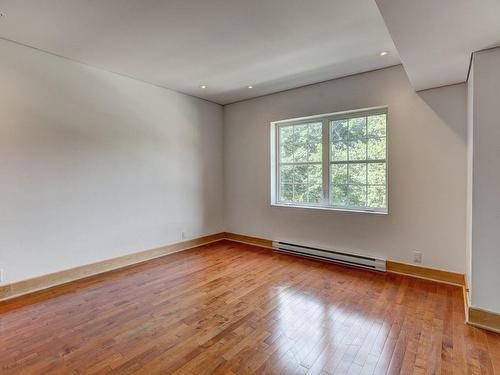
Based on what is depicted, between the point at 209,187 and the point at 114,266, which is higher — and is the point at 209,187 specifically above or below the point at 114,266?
above

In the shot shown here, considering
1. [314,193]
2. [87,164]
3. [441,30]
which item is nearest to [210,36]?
[441,30]

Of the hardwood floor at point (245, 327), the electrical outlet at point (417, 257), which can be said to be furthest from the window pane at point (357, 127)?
the hardwood floor at point (245, 327)

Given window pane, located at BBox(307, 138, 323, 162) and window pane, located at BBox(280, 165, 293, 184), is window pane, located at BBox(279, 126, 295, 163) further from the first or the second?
window pane, located at BBox(307, 138, 323, 162)

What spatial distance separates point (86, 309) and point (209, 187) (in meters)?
2.88

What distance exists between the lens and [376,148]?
3619 mm

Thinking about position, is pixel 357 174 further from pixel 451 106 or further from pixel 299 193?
pixel 451 106

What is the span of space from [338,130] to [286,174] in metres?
1.13

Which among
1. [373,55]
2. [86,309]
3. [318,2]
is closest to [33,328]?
[86,309]

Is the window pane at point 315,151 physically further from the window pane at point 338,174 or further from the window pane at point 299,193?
the window pane at point 299,193

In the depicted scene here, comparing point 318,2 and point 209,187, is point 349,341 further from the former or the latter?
point 209,187

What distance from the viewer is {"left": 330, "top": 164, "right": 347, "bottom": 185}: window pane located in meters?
3.89

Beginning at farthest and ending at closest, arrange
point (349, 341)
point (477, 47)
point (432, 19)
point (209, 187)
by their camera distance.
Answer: point (209, 187) → point (477, 47) → point (349, 341) → point (432, 19)

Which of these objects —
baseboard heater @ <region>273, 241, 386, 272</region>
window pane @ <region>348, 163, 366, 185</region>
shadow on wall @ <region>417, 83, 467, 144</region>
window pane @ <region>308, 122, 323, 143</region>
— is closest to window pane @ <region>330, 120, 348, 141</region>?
window pane @ <region>308, 122, 323, 143</region>

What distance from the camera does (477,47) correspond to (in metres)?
2.15
